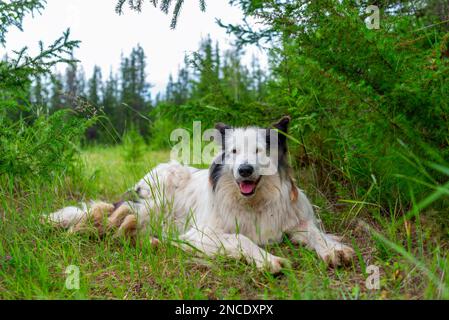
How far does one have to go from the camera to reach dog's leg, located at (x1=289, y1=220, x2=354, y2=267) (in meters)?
3.02

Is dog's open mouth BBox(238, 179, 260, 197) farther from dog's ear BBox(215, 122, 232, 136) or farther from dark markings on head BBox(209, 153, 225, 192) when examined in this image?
dog's ear BBox(215, 122, 232, 136)

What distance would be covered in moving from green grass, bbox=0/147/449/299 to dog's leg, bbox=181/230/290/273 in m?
0.07

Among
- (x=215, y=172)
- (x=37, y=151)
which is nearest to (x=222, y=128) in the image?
(x=215, y=172)

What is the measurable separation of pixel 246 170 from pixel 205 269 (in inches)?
36.3

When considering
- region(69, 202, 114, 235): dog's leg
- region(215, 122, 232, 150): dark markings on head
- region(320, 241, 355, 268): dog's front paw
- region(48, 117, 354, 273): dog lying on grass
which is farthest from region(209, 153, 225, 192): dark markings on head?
region(320, 241, 355, 268): dog's front paw

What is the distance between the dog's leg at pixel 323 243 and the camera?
302 cm

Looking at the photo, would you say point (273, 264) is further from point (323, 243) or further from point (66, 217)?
point (66, 217)

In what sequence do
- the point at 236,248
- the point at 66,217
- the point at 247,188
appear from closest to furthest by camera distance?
the point at 236,248
the point at 247,188
the point at 66,217

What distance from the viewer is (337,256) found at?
3016 millimetres

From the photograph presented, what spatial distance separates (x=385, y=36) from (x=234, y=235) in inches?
78.0
